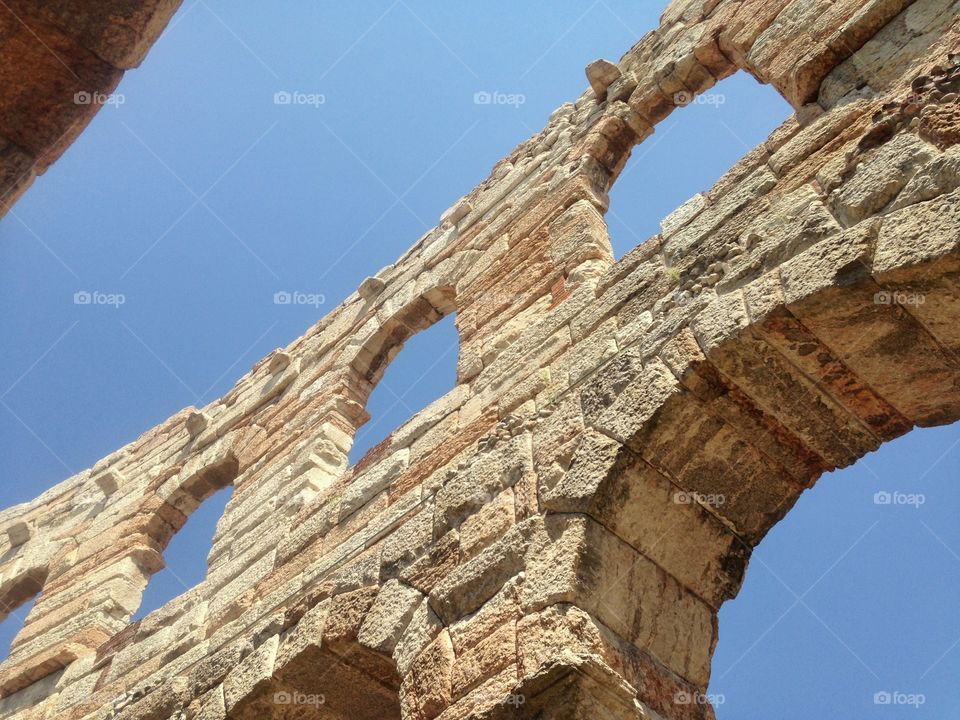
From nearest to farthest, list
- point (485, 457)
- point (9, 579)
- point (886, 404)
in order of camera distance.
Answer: point (886, 404), point (485, 457), point (9, 579)

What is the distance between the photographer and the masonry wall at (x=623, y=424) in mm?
3221

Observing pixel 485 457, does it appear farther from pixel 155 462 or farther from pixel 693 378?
pixel 155 462

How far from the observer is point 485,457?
4.13m

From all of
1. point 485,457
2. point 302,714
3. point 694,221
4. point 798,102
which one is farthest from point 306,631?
point 798,102

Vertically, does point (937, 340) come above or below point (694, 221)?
below

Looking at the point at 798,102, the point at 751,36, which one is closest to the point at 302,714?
the point at 798,102

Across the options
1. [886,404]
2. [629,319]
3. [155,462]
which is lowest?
[886,404]

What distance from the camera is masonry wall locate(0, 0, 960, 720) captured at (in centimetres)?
322

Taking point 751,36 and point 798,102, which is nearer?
point 798,102

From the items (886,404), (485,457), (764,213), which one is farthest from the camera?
(485,457)

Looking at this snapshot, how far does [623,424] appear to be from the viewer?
3.55 meters

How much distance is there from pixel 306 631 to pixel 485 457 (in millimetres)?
1162

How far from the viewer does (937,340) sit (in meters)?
3.23

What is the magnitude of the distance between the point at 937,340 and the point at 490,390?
2.13 m
